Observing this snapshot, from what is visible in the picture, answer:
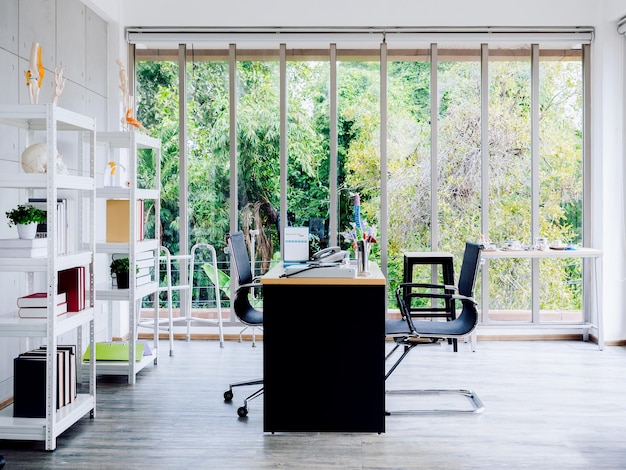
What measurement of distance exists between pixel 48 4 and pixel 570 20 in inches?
170

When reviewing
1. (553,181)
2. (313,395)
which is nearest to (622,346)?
(553,181)

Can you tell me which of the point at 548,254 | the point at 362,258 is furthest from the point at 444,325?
the point at 548,254

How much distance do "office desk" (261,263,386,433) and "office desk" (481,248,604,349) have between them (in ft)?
8.02

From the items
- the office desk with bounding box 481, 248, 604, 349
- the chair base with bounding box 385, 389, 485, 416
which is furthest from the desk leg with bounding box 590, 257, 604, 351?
the chair base with bounding box 385, 389, 485, 416

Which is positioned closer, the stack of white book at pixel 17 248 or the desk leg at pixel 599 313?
the stack of white book at pixel 17 248

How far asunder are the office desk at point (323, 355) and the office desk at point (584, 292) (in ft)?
8.02

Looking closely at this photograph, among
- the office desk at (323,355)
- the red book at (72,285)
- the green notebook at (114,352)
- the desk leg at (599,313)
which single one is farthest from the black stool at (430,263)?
the red book at (72,285)

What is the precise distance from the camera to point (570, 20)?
5688 millimetres

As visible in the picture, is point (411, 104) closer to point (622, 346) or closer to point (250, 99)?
point (250, 99)

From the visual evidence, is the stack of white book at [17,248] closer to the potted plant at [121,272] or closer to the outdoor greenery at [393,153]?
the potted plant at [121,272]

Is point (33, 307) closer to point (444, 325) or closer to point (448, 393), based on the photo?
point (444, 325)

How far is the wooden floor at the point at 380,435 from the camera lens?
301 centimetres

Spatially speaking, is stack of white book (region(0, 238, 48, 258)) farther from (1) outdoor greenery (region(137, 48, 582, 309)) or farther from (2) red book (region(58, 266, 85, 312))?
(1) outdoor greenery (region(137, 48, 582, 309))

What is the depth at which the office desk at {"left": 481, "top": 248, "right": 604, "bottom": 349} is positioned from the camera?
17.7 feet
